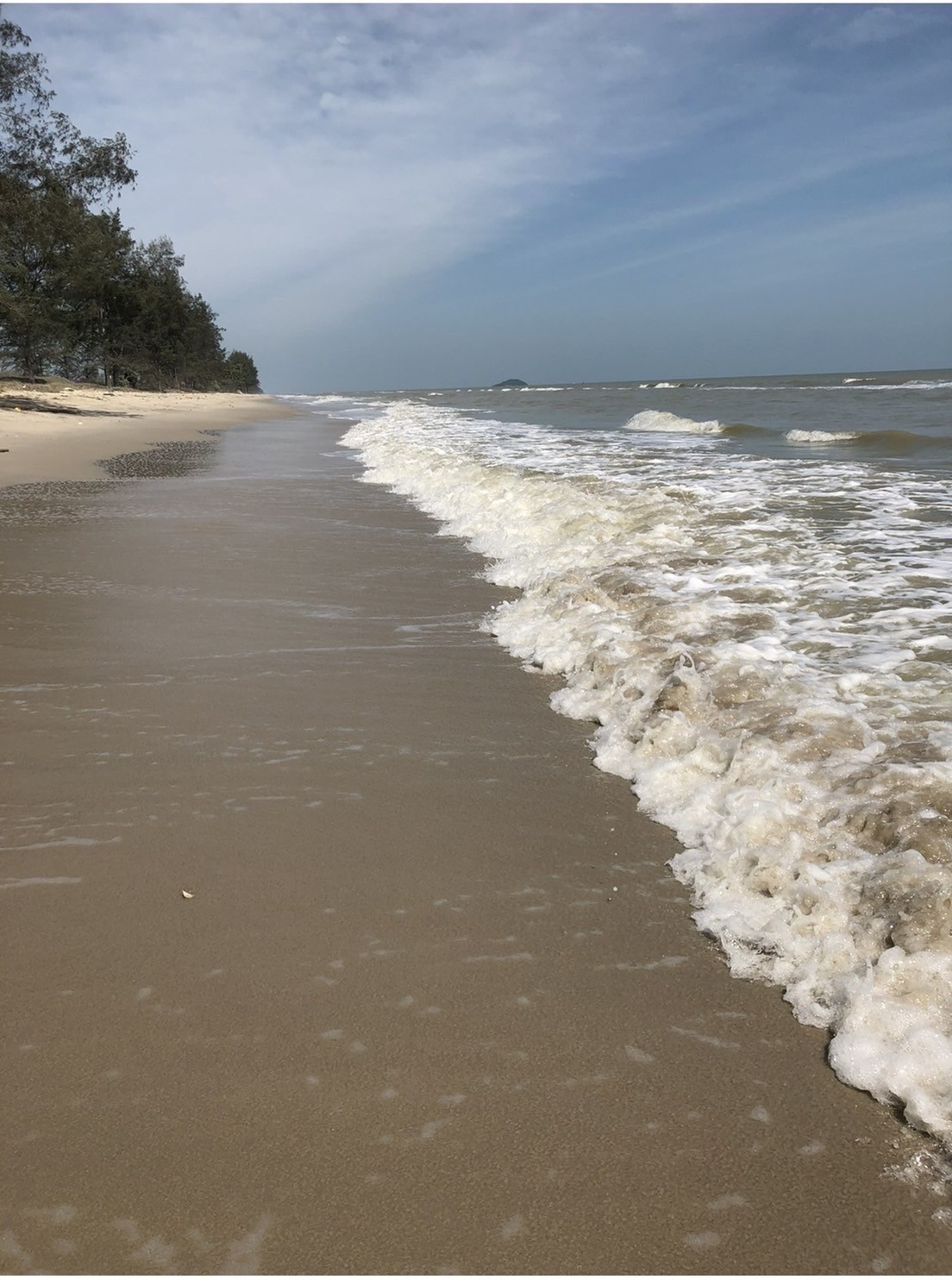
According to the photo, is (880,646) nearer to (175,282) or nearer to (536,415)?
(536,415)

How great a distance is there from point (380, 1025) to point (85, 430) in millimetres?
22426

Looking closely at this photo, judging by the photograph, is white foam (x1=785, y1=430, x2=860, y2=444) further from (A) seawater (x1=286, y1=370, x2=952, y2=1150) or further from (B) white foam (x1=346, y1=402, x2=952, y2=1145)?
(B) white foam (x1=346, y1=402, x2=952, y2=1145)

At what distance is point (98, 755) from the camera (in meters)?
3.38

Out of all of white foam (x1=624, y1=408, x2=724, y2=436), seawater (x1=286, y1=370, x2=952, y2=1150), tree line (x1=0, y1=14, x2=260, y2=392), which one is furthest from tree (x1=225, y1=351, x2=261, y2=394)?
seawater (x1=286, y1=370, x2=952, y2=1150)

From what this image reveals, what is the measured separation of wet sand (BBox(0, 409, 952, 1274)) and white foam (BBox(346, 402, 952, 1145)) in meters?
0.14

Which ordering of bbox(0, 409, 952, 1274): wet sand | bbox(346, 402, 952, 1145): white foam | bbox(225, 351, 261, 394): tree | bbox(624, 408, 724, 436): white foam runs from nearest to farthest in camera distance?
bbox(0, 409, 952, 1274): wet sand
bbox(346, 402, 952, 1145): white foam
bbox(624, 408, 724, 436): white foam
bbox(225, 351, 261, 394): tree

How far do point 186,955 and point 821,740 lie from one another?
7.60 ft

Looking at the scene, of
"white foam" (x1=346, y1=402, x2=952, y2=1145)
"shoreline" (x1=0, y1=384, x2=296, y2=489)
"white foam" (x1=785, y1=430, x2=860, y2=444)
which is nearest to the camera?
"white foam" (x1=346, y1=402, x2=952, y2=1145)

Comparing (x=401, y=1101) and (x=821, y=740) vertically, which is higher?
(x=821, y=740)

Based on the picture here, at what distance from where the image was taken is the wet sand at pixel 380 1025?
5.01 ft

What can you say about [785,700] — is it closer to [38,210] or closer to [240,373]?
[38,210]

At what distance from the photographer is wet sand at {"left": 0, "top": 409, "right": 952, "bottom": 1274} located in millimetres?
1528

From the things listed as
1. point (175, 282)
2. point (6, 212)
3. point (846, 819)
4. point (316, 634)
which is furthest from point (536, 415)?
point (175, 282)

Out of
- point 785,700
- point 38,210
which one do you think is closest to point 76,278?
point 38,210
